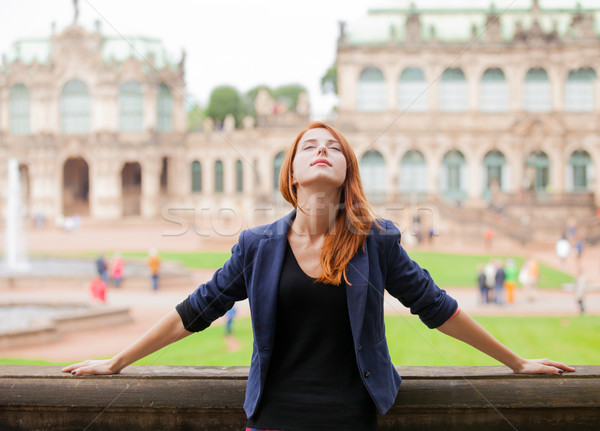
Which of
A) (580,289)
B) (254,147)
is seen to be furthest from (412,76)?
(580,289)

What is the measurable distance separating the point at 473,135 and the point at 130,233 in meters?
26.4

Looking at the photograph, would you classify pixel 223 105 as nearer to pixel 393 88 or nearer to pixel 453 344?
pixel 393 88

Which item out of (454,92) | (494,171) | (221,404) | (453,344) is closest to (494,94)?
(454,92)

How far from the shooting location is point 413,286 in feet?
9.48

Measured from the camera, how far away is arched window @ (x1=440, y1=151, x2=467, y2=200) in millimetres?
45938

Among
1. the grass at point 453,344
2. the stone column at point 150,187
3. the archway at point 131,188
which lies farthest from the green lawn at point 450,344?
the archway at point 131,188

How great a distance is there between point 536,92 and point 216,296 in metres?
47.9

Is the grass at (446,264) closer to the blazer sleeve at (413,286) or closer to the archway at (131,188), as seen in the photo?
the blazer sleeve at (413,286)

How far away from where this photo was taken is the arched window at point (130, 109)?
52.4m

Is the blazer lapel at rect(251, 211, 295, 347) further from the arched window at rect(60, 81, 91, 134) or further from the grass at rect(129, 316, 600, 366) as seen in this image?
the arched window at rect(60, 81, 91, 134)

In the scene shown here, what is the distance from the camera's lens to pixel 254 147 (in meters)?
48.2

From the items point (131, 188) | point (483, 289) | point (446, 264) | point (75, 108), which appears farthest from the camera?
point (131, 188)

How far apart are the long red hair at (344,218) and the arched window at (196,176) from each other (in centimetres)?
4950

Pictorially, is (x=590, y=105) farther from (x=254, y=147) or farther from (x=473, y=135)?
(x=254, y=147)
